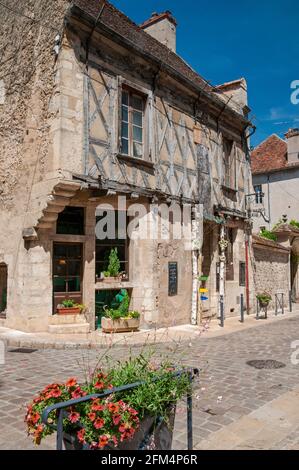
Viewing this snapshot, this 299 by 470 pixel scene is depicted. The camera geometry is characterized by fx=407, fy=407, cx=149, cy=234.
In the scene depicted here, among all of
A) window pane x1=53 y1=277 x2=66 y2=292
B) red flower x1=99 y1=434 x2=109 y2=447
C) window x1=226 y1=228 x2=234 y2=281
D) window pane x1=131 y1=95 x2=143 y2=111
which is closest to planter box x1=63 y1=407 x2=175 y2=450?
red flower x1=99 y1=434 x2=109 y2=447

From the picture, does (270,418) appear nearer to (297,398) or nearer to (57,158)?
(297,398)

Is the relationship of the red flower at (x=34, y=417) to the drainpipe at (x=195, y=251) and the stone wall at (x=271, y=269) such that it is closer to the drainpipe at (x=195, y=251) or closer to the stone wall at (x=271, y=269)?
the drainpipe at (x=195, y=251)

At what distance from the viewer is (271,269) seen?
1691 centimetres

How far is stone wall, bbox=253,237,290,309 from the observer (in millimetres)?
15867

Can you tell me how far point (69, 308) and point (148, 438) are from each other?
6712 millimetres

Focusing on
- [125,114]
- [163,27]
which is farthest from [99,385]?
[163,27]

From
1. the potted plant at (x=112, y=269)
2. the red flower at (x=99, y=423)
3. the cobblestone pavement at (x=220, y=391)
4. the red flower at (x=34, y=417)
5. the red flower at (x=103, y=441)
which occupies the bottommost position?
the cobblestone pavement at (x=220, y=391)

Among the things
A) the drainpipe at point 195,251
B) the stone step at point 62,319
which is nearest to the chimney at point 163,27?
the drainpipe at point 195,251

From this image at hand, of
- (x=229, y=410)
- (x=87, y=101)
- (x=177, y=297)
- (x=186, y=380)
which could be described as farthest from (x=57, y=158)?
(x=186, y=380)

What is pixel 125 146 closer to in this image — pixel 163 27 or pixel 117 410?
pixel 163 27

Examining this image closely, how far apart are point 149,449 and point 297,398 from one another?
303cm

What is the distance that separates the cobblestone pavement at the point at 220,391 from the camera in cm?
375

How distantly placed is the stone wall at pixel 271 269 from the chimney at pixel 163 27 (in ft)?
26.6

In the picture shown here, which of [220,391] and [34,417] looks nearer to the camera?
[34,417]
